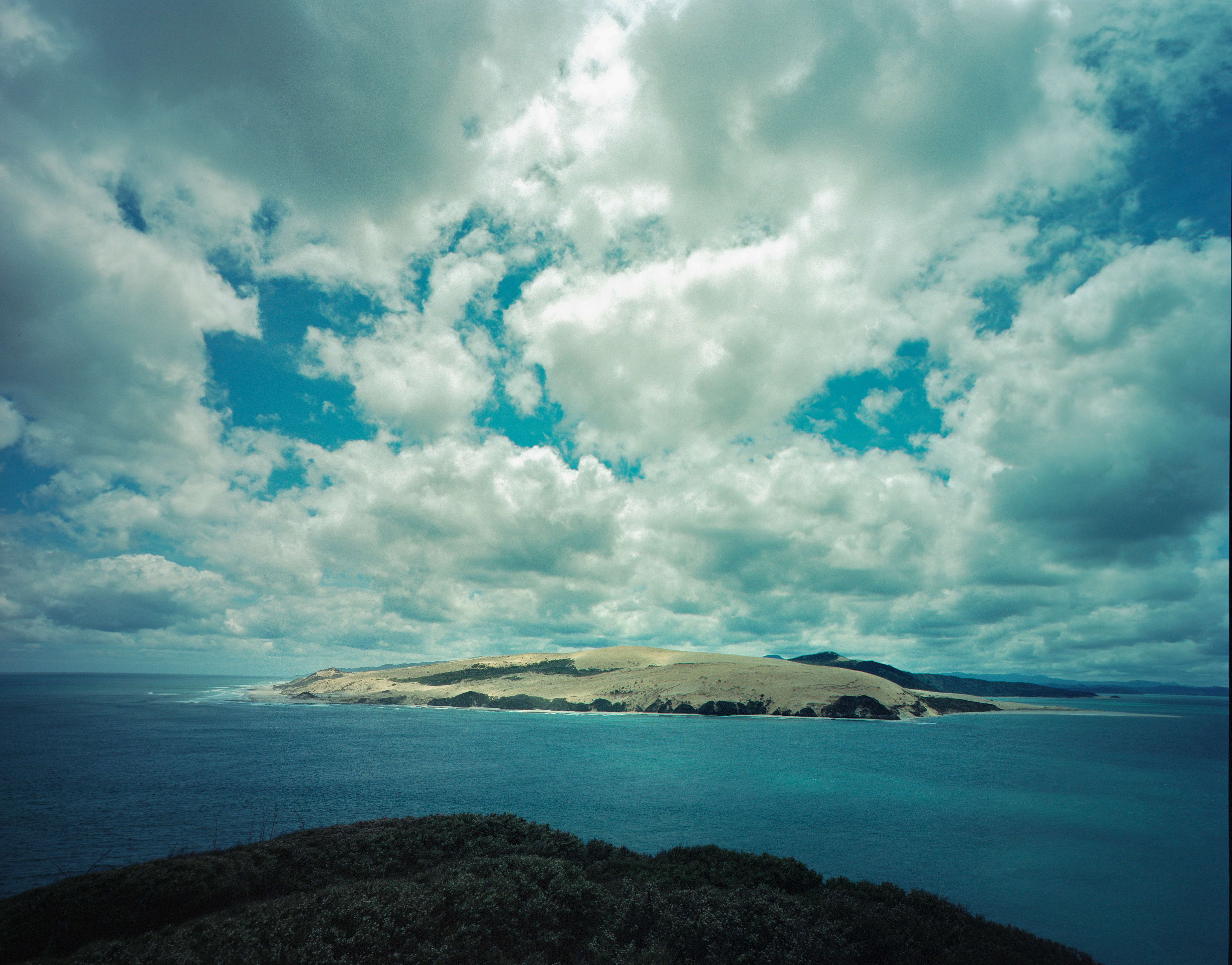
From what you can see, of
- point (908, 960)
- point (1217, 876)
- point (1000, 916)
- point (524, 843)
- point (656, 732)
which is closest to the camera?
point (908, 960)

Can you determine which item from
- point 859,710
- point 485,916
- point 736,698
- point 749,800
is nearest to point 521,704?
point 736,698

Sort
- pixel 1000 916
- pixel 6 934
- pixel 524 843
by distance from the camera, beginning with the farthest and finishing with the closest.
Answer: pixel 524 843
pixel 1000 916
pixel 6 934

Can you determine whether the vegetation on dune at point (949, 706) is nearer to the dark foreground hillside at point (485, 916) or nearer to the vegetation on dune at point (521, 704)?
the vegetation on dune at point (521, 704)

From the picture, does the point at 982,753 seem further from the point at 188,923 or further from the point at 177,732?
the point at 177,732

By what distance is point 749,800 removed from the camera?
52.3 meters

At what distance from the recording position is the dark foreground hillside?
1683 centimetres

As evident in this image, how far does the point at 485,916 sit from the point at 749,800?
3993cm

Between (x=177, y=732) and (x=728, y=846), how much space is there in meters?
105

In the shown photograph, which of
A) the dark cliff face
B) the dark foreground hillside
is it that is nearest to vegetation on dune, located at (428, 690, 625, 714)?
the dark cliff face

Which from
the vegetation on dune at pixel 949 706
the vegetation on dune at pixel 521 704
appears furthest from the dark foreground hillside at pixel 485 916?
the vegetation on dune at pixel 949 706

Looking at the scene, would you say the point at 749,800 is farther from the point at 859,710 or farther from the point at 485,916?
the point at 859,710

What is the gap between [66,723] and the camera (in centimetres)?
Result: 10531

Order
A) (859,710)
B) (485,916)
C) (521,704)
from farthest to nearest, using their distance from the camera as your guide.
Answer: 1. (521,704)
2. (859,710)
3. (485,916)

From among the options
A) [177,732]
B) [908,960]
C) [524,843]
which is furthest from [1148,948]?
[177,732]
